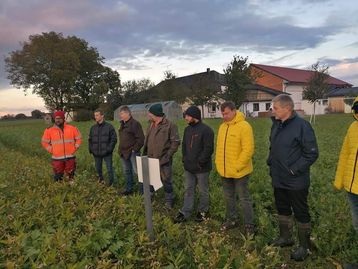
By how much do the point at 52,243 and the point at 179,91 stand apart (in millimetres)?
51779

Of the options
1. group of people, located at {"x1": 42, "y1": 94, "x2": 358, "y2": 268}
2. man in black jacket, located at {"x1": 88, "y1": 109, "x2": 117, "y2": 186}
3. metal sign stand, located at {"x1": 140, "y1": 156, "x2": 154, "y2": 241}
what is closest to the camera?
metal sign stand, located at {"x1": 140, "y1": 156, "x2": 154, "y2": 241}

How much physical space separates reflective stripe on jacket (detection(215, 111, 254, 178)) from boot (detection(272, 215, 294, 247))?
897 mm

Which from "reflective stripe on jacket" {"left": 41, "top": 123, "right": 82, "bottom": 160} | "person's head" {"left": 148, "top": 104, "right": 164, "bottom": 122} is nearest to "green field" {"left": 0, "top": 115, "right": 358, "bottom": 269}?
"reflective stripe on jacket" {"left": 41, "top": 123, "right": 82, "bottom": 160}

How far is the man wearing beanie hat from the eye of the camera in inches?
238

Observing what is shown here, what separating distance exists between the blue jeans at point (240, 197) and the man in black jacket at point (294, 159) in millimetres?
738

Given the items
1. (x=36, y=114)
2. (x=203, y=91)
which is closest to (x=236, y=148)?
(x=203, y=91)

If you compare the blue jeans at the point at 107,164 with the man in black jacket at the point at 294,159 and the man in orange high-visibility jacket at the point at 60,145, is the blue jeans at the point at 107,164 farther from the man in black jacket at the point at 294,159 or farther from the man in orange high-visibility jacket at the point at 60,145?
the man in black jacket at the point at 294,159

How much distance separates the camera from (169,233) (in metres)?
4.40

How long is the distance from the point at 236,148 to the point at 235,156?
0.12 metres

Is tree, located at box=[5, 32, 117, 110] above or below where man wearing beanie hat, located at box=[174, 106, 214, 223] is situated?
above

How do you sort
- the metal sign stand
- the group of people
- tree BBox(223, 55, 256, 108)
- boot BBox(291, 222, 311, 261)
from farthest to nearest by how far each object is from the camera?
tree BBox(223, 55, 256, 108)
boot BBox(291, 222, 311, 261)
the group of people
the metal sign stand

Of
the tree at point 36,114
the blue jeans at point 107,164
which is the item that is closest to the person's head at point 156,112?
the blue jeans at point 107,164

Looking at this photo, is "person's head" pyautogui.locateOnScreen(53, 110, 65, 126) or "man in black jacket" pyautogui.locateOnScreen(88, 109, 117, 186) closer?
"person's head" pyautogui.locateOnScreen(53, 110, 65, 126)

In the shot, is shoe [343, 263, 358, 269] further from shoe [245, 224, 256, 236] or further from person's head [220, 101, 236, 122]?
person's head [220, 101, 236, 122]
